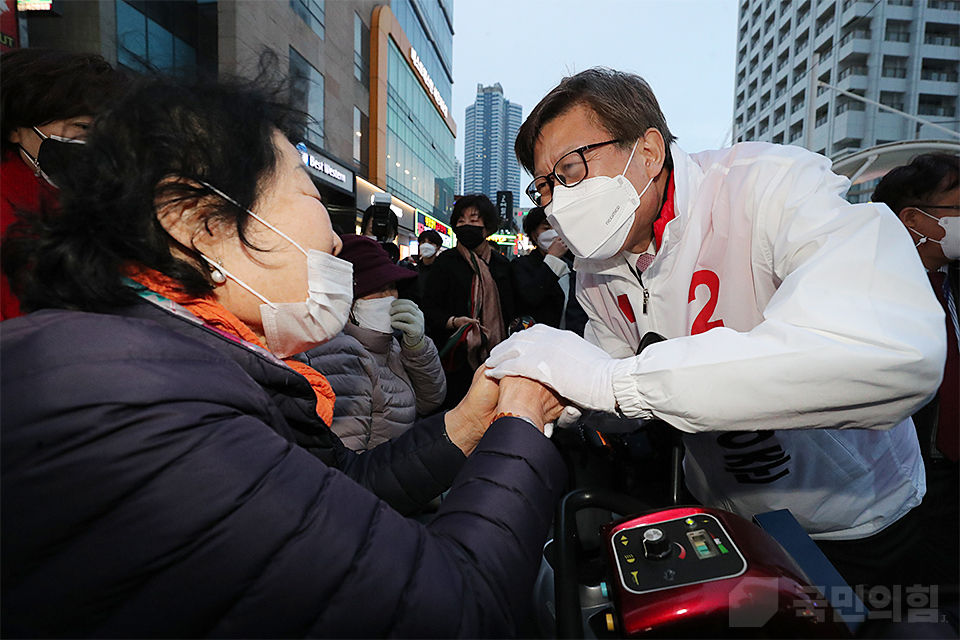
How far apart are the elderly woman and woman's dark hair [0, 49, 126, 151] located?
1059 millimetres

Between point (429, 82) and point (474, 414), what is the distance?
1370 inches

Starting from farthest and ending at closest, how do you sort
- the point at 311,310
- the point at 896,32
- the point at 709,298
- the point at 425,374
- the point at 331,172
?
1. the point at 896,32
2. the point at 331,172
3. the point at 425,374
4. the point at 709,298
5. the point at 311,310

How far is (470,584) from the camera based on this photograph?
0.83 metres

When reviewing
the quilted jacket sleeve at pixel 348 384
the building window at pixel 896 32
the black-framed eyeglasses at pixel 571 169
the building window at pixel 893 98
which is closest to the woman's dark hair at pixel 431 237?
the quilted jacket sleeve at pixel 348 384

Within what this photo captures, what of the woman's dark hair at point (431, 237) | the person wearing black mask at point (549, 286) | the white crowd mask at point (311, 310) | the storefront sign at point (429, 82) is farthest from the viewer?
the storefront sign at point (429, 82)

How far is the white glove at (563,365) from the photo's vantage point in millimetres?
1304

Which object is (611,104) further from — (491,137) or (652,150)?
(491,137)

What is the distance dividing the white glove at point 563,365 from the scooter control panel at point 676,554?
36 cm

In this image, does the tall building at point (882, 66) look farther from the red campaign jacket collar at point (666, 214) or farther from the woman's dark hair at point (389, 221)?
the red campaign jacket collar at point (666, 214)

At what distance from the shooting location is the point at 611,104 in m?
1.88

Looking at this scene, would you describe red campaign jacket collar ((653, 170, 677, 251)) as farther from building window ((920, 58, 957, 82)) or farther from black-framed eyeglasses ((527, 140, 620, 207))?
building window ((920, 58, 957, 82))

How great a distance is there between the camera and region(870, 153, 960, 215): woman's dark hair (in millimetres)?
2623

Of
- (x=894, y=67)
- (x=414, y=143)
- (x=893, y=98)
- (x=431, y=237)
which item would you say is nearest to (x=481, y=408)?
(x=431, y=237)

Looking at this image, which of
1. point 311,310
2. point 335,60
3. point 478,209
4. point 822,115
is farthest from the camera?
point 822,115
